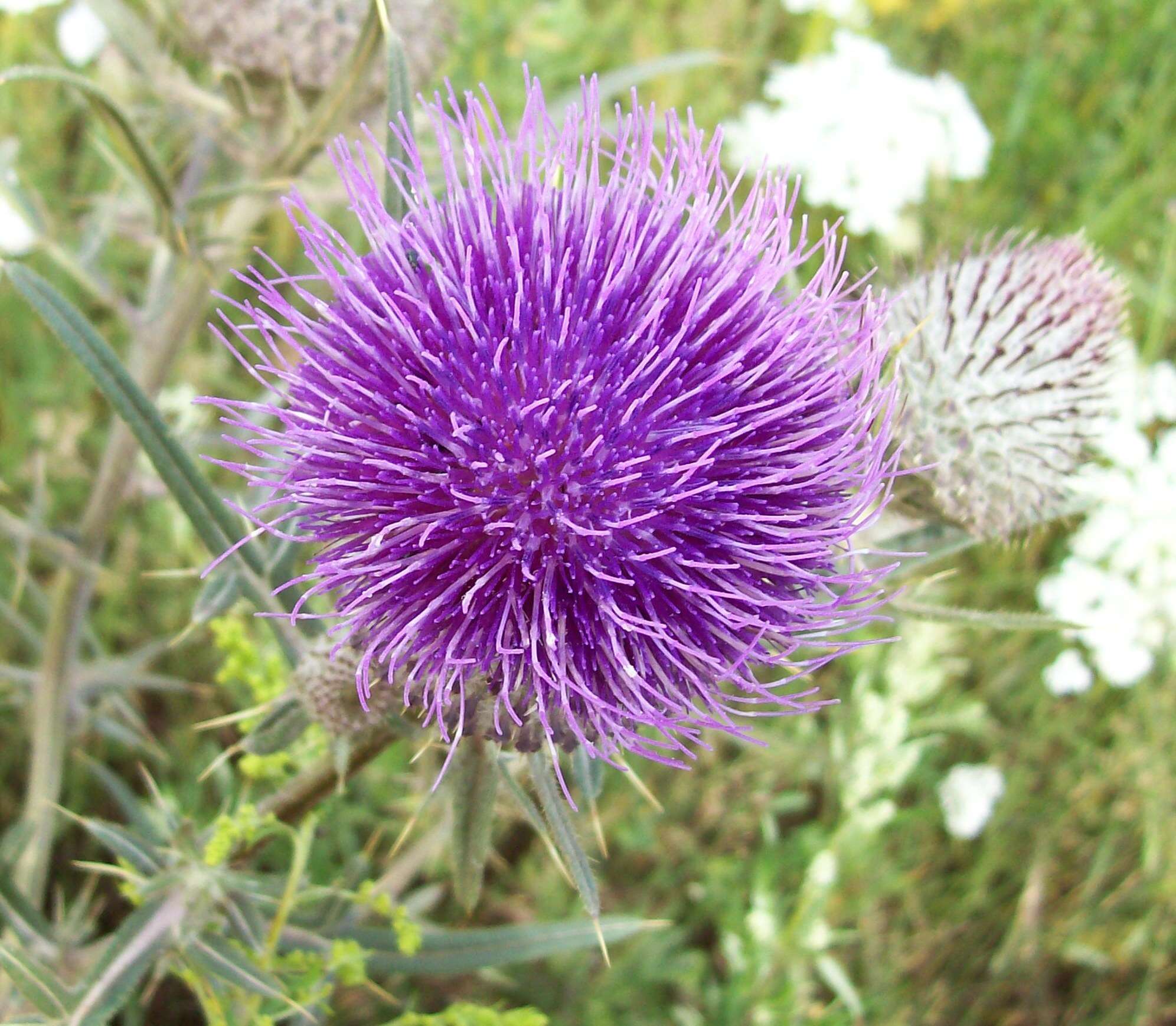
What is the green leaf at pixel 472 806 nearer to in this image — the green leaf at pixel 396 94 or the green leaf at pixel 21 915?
the green leaf at pixel 21 915

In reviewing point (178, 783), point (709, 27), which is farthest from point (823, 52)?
point (178, 783)

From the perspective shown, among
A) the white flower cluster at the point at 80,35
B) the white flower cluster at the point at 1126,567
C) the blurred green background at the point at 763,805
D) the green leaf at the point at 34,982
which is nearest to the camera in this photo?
the green leaf at the point at 34,982

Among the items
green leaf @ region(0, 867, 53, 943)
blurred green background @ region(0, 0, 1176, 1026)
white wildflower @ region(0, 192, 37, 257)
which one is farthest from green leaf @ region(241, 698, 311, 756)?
white wildflower @ region(0, 192, 37, 257)

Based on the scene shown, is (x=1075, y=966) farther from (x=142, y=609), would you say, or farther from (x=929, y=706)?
(x=142, y=609)

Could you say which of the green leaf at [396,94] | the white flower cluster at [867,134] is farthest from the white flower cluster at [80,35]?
the white flower cluster at [867,134]

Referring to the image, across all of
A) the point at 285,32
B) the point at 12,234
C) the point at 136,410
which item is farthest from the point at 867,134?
the point at 136,410

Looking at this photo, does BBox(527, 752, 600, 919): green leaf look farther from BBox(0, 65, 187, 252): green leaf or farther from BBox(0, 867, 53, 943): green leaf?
BBox(0, 65, 187, 252): green leaf
